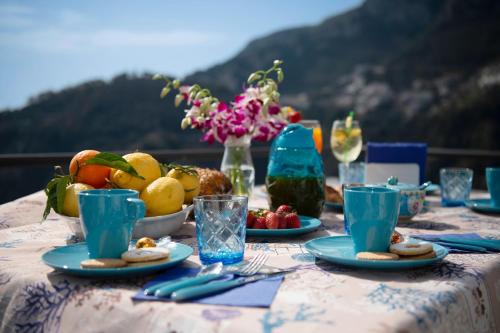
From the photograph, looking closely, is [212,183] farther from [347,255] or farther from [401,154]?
[401,154]

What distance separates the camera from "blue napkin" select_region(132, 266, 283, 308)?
2.29 feet

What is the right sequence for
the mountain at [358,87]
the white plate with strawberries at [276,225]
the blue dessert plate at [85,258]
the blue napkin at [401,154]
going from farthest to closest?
1. the mountain at [358,87]
2. the blue napkin at [401,154]
3. the white plate with strawberries at [276,225]
4. the blue dessert plate at [85,258]

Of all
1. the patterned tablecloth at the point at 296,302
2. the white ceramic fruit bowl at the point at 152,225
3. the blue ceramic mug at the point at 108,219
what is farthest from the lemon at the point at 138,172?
the blue ceramic mug at the point at 108,219

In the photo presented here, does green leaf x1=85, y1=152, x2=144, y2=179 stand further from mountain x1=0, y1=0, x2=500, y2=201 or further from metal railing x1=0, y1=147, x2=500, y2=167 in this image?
mountain x1=0, y1=0, x2=500, y2=201

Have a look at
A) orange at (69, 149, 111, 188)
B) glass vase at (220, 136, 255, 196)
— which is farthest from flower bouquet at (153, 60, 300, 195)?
orange at (69, 149, 111, 188)

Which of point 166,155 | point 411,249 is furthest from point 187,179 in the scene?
point 166,155

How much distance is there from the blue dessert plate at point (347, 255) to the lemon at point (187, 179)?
404mm

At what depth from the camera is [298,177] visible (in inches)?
55.2

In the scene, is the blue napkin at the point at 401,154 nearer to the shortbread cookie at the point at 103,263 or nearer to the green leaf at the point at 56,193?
the green leaf at the point at 56,193

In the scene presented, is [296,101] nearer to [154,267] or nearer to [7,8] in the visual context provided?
[7,8]

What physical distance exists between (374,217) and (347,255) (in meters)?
0.08

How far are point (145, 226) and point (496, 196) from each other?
3.35ft

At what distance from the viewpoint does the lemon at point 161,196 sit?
116 centimetres

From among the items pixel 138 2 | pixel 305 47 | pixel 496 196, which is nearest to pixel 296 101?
pixel 305 47
